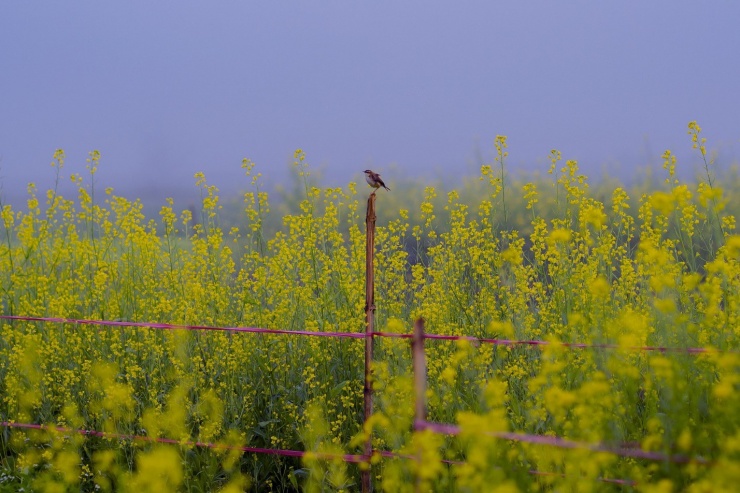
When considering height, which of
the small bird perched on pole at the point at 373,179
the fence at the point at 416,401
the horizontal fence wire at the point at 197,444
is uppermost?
the small bird perched on pole at the point at 373,179

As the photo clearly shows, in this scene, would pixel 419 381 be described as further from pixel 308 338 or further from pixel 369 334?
pixel 308 338

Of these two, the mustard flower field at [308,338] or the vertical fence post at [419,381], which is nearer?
the vertical fence post at [419,381]

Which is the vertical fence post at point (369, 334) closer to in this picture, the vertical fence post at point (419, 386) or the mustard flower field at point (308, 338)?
the mustard flower field at point (308, 338)

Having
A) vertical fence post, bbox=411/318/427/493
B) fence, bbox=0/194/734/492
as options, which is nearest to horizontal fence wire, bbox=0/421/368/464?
fence, bbox=0/194/734/492

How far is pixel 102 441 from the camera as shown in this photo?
4.22m

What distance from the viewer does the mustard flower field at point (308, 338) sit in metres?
3.29

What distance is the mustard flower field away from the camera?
3.29m

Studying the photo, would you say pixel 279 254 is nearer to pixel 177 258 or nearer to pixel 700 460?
pixel 177 258

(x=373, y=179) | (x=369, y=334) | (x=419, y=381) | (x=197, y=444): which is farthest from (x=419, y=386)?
(x=197, y=444)

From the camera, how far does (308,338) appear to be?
417 cm

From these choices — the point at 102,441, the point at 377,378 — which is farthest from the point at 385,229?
the point at 102,441

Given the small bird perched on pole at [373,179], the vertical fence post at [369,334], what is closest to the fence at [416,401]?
the vertical fence post at [369,334]

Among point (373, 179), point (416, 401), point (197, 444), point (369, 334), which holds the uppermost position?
point (373, 179)

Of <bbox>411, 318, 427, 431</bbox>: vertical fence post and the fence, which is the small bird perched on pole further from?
<bbox>411, 318, 427, 431</bbox>: vertical fence post
